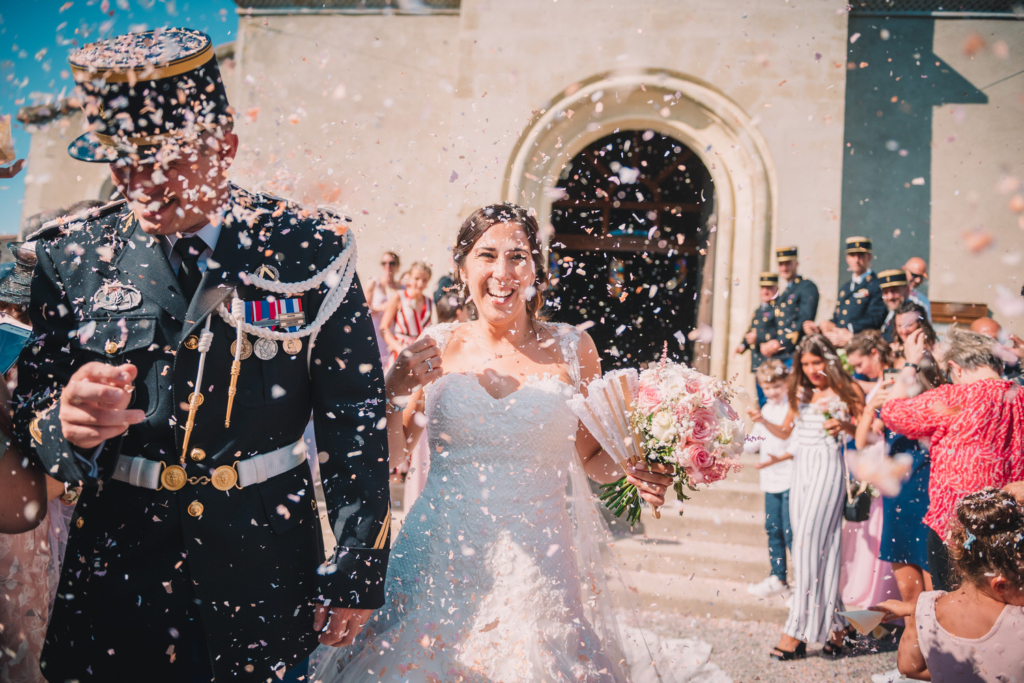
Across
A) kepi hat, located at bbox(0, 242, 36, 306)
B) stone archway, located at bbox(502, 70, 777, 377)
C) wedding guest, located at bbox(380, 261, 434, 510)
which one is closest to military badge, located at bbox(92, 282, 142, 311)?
kepi hat, located at bbox(0, 242, 36, 306)

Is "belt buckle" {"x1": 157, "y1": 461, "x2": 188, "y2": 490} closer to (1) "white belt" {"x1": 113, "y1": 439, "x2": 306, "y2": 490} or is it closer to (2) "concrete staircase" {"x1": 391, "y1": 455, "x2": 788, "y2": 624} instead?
(1) "white belt" {"x1": 113, "y1": 439, "x2": 306, "y2": 490}

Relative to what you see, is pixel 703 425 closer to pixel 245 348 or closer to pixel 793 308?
pixel 245 348

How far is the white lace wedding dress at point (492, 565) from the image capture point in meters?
2.41

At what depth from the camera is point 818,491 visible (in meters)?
4.78

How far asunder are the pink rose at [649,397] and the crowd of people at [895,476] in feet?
1.55

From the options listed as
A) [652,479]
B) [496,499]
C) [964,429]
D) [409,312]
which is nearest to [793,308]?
[964,429]

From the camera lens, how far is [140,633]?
5.56ft

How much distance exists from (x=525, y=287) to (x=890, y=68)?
8.33 m

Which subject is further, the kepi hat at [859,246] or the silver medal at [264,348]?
the kepi hat at [859,246]

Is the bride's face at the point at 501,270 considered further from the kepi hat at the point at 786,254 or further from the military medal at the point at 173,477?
the kepi hat at the point at 786,254

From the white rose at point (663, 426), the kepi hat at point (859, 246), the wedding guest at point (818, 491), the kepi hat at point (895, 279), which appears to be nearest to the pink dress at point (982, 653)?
the white rose at point (663, 426)

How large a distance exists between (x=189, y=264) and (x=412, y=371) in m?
0.94

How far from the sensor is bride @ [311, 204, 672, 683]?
2.44m

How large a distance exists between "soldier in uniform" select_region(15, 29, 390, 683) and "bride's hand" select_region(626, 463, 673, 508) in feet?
3.90
